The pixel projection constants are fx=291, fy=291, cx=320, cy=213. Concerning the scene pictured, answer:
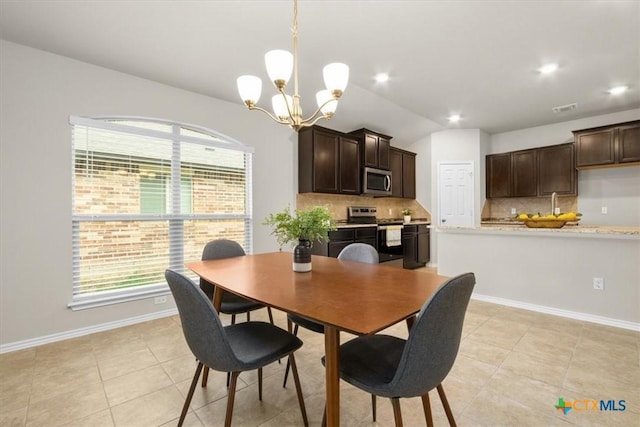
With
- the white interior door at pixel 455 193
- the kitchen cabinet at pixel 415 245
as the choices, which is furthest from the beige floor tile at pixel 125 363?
the white interior door at pixel 455 193

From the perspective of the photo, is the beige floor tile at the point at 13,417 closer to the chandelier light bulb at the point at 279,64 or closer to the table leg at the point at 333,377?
the table leg at the point at 333,377

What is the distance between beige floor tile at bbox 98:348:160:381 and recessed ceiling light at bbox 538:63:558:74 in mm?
4651

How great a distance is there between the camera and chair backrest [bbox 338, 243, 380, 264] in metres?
2.20

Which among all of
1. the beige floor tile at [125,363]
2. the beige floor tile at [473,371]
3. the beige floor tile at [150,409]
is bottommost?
the beige floor tile at [473,371]

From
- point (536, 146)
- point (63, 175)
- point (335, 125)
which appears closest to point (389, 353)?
point (63, 175)

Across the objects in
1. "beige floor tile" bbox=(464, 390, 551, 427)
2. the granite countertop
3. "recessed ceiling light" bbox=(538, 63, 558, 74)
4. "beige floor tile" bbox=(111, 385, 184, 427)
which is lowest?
"beige floor tile" bbox=(464, 390, 551, 427)

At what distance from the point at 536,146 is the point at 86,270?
694 centimetres

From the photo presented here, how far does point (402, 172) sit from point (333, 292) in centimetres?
494

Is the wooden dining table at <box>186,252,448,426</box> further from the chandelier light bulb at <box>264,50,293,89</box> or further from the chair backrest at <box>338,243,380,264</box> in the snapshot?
the chandelier light bulb at <box>264,50,293,89</box>

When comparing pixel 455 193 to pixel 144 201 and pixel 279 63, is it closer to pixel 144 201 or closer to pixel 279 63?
pixel 279 63

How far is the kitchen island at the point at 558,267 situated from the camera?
279cm

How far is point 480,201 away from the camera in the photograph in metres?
5.53

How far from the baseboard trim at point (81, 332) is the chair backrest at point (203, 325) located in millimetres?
2211

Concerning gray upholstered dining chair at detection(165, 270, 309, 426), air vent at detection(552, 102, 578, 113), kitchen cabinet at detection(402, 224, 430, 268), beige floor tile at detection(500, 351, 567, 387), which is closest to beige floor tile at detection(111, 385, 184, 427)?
gray upholstered dining chair at detection(165, 270, 309, 426)
